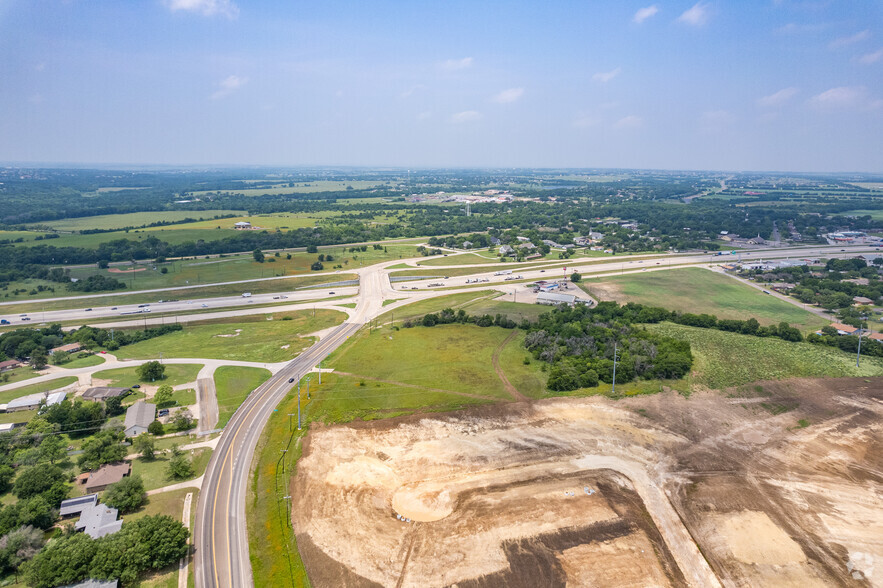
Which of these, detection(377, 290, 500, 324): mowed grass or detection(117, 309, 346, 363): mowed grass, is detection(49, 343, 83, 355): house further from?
detection(377, 290, 500, 324): mowed grass

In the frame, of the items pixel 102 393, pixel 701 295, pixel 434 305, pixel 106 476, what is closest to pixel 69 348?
pixel 102 393

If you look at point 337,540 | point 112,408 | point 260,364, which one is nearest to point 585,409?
point 337,540

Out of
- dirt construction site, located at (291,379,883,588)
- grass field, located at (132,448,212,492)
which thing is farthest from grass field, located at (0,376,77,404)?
dirt construction site, located at (291,379,883,588)

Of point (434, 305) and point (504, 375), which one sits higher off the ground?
point (434, 305)

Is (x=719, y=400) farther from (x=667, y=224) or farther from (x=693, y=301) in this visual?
(x=667, y=224)

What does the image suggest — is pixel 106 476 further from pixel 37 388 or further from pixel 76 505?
pixel 37 388

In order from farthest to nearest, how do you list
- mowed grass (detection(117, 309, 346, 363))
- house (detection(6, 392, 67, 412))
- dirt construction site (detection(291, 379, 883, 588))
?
mowed grass (detection(117, 309, 346, 363)), house (detection(6, 392, 67, 412)), dirt construction site (detection(291, 379, 883, 588))
